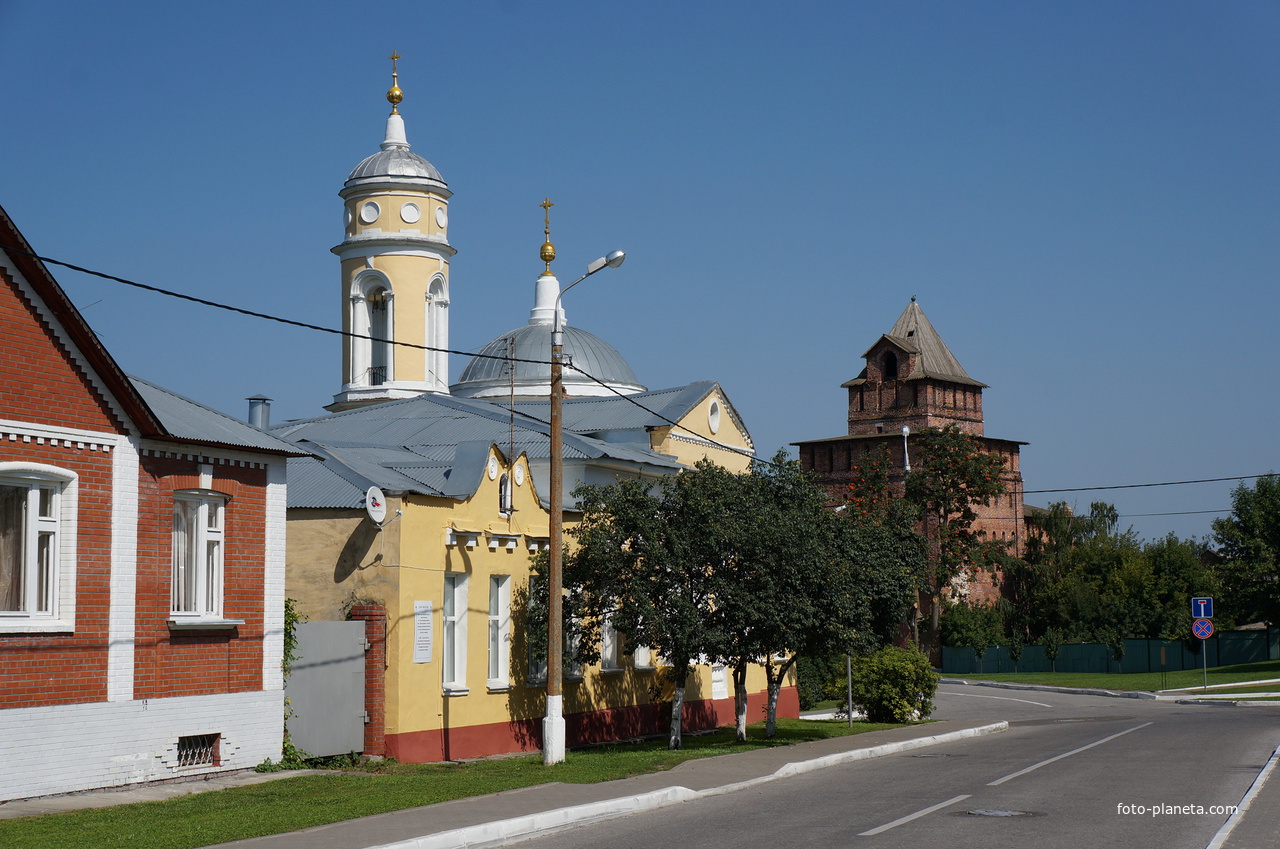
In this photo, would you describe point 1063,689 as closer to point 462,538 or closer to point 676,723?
point 676,723

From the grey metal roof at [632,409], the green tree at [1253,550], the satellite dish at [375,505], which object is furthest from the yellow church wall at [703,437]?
the green tree at [1253,550]

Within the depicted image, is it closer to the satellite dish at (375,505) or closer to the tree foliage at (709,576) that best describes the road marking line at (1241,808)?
the tree foliage at (709,576)

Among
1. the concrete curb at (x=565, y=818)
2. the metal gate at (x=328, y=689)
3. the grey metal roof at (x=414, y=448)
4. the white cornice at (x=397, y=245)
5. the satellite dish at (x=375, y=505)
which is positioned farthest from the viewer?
the white cornice at (x=397, y=245)

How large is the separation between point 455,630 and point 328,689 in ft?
9.94

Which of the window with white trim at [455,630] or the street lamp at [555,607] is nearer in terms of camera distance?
the street lamp at [555,607]

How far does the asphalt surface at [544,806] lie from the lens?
1212cm

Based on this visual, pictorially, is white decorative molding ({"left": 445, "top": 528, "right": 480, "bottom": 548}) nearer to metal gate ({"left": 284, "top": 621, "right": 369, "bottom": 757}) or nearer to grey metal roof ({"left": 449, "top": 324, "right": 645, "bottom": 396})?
metal gate ({"left": 284, "top": 621, "right": 369, "bottom": 757})

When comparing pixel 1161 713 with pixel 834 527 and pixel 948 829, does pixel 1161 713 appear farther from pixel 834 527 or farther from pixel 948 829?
pixel 948 829

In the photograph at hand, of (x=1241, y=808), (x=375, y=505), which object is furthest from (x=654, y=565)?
(x=1241, y=808)

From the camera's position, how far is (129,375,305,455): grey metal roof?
17.6 m

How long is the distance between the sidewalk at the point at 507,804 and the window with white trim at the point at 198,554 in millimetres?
2230

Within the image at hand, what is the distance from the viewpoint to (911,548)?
28219 millimetres

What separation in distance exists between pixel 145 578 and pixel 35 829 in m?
4.34

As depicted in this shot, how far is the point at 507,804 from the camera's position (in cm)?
1442
